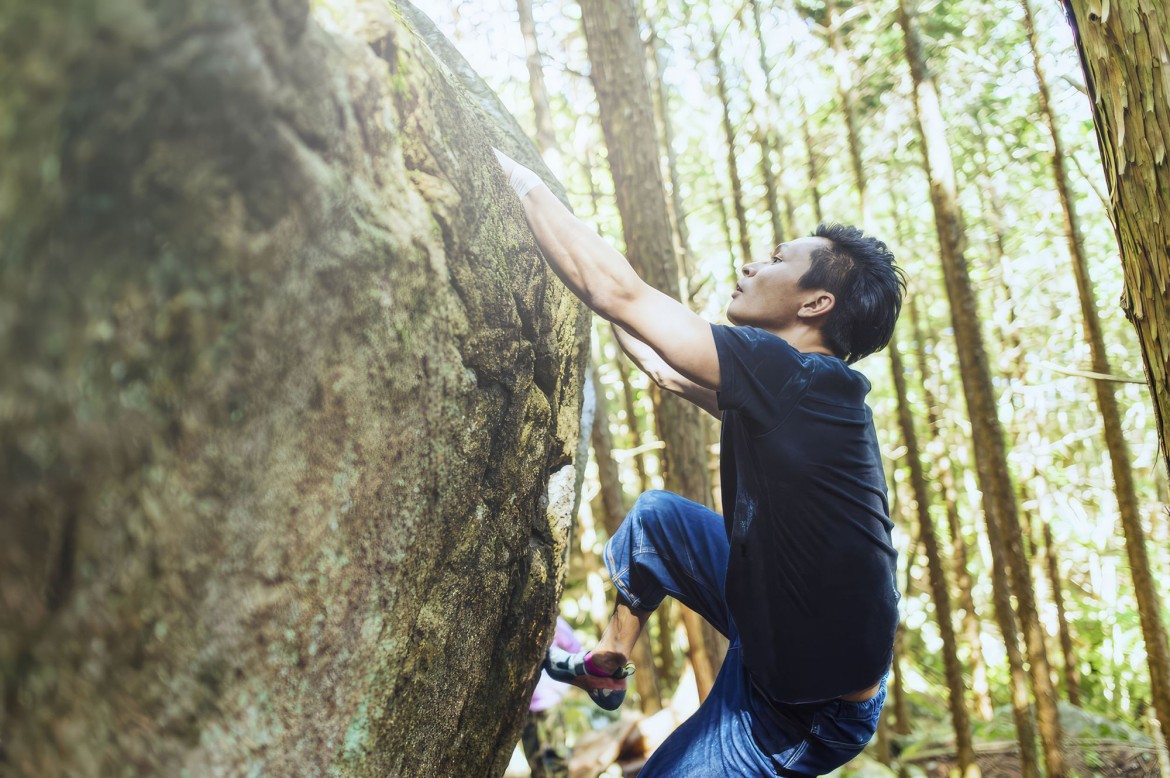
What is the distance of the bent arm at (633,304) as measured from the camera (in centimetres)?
249

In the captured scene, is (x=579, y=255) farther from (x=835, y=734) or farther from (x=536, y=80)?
(x=536, y=80)

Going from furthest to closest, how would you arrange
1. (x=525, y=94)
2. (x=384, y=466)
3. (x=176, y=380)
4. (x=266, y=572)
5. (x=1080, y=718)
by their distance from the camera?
1. (x=525, y=94)
2. (x=1080, y=718)
3. (x=384, y=466)
4. (x=266, y=572)
5. (x=176, y=380)

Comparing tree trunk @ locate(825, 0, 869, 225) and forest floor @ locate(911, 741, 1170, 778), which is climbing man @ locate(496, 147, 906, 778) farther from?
forest floor @ locate(911, 741, 1170, 778)

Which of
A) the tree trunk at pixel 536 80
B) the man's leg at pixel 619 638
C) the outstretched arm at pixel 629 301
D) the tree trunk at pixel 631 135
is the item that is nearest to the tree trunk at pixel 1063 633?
the tree trunk at pixel 536 80

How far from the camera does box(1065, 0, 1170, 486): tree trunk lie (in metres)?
2.41

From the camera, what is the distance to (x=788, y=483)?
8.54 ft

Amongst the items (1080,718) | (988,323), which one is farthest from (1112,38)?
(988,323)

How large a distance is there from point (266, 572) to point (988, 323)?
19.7 metres

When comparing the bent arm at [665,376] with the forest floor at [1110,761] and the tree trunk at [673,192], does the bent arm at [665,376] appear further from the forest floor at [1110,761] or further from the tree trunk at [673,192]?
the forest floor at [1110,761]

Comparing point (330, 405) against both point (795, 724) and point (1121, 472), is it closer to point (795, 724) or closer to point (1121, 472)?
point (795, 724)

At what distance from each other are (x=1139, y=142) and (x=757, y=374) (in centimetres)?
128

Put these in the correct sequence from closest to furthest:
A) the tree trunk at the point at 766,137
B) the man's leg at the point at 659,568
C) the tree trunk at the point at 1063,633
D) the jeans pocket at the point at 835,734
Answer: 1. the jeans pocket at the point at 835,734
2. the man's leg at the point at 659,568
3. the tree trunk at the point at 766,137
4. the tree trunk at the point at 1063,633

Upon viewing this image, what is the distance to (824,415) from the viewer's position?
259 centimetres

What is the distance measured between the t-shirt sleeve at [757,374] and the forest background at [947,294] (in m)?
5.02
